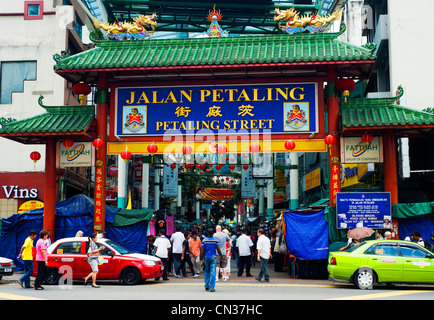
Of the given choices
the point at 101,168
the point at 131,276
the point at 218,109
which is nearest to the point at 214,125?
the point at 218,109

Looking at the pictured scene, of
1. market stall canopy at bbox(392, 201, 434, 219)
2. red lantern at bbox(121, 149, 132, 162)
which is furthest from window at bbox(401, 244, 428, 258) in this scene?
red lantern at bbox(121, 149, 132, 162)

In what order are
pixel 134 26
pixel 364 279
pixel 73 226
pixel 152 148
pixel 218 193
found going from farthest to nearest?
1. pixel 218 193
2. pixel 134 26
3. pixel 73 226
4. pixel 152 148
5. pixel 364 279

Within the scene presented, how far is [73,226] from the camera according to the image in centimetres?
2016

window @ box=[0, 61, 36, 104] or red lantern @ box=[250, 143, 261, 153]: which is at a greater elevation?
window @ box=[0, 61, 36, 104]

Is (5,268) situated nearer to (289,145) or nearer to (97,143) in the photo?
(97,143)

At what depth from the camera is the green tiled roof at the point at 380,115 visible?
1772 centimetres

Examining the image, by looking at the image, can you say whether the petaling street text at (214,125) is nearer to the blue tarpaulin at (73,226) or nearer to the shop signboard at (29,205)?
the blue tarpaulin at (73,226)

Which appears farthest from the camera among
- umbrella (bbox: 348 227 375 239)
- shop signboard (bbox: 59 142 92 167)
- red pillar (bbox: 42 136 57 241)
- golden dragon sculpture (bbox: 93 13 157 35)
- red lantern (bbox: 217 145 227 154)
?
golden dragon sculpture (bbox: 93 13 157 35)

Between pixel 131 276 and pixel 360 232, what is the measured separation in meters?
7.73

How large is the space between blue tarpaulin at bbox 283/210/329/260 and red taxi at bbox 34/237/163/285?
199 inches

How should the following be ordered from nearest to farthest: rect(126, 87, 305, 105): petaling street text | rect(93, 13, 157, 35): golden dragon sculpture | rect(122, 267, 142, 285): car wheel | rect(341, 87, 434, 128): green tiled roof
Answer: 1. rect(122, 267, 142, 285): car wheel
2. rect(341, 87, 434, 128): green tiled roof
3. rect(126, 87, 305, 105): petaling street text
4. rect(93, 13, 157, 35): golden dragon sculpture

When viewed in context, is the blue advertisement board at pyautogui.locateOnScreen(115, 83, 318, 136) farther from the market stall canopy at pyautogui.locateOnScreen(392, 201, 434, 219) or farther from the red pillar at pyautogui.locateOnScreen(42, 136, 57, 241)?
the market stall canopy at pyautogui.locateOnScreen(392, 201, 434, 219)

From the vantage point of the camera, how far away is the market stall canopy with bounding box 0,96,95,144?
1906cm

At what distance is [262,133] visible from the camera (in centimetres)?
1898
